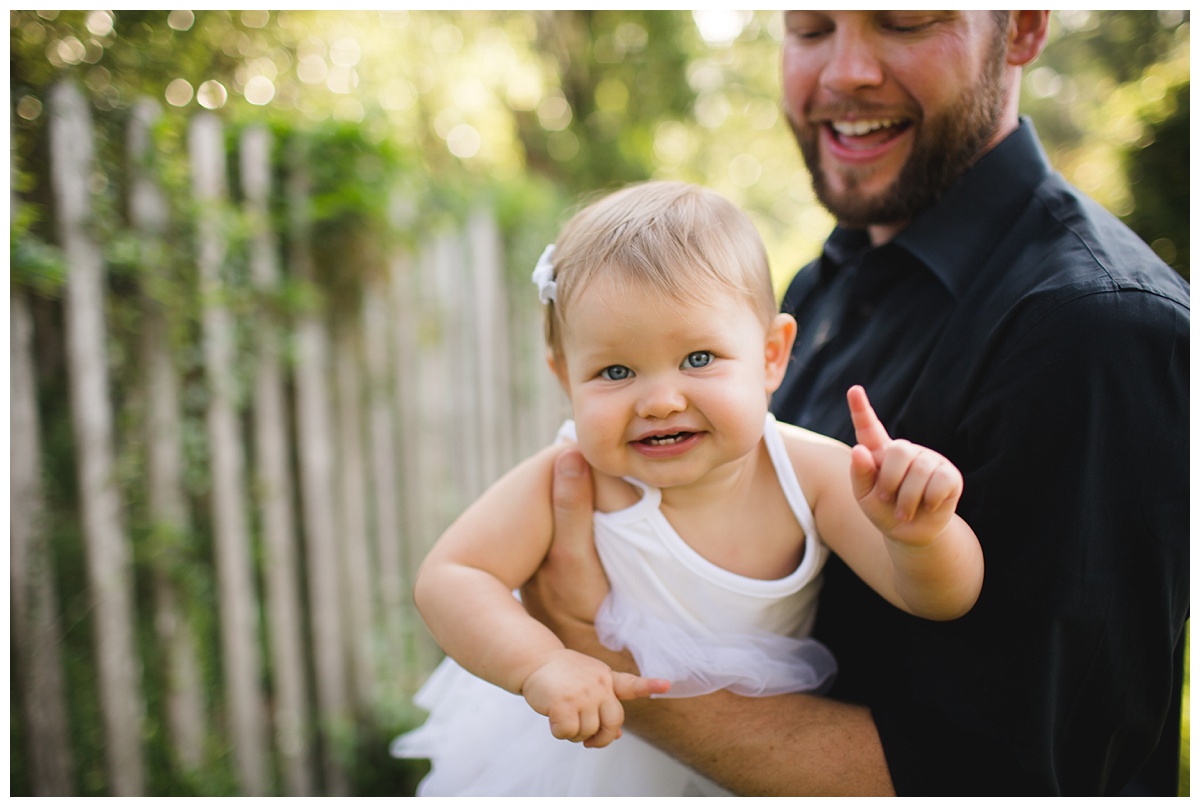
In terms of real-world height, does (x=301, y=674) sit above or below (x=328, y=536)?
below

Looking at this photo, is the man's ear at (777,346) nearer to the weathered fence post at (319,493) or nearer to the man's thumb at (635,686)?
the man's thumb at (635,686)

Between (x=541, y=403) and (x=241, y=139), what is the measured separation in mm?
3296

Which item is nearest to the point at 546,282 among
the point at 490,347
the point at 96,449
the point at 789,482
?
the point at 789,482

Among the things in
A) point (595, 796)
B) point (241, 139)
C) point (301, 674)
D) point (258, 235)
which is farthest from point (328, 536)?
point (595, 796)

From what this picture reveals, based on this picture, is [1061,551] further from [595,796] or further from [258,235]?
[258,235]

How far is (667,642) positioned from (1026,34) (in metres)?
1.59

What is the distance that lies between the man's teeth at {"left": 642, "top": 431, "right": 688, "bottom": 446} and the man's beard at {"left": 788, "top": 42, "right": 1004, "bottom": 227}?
827 mm

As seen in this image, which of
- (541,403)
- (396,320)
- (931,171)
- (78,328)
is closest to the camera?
(931,171)

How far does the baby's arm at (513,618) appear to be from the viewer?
1299 mm

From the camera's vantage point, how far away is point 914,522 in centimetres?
122

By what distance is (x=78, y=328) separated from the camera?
7.23 feet

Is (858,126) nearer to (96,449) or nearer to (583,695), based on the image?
(583,695)

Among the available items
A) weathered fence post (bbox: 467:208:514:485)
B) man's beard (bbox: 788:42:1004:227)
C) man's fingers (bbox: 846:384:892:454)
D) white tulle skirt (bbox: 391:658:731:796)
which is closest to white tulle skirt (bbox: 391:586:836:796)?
white tulle skirt (bbox: 391:658:731:796)

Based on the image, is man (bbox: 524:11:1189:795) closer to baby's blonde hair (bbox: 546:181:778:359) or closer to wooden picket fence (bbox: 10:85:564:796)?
baby's blonde hair (bbox: 546:181:778:359)
